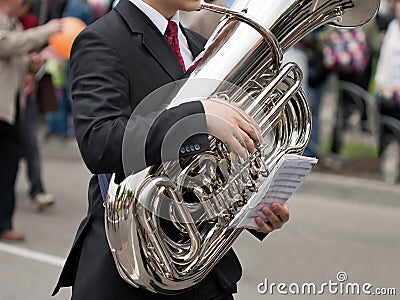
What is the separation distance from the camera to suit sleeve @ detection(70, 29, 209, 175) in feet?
7.08

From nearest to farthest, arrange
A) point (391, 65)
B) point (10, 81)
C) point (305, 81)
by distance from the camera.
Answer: point (10, 81)
point (391, 65)
point (305, 81)

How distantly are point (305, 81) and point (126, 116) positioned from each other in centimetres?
652

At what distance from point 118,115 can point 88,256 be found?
42 centimetres

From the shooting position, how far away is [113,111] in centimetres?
221

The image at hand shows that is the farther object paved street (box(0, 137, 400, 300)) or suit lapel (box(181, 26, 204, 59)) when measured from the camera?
paved street (box(0, 137, 400, 300))

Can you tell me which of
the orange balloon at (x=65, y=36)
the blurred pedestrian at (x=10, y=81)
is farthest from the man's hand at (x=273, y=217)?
the orange balloon at (x=65, y=36)

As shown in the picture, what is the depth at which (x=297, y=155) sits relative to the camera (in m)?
2.42

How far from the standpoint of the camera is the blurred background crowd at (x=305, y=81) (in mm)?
6172

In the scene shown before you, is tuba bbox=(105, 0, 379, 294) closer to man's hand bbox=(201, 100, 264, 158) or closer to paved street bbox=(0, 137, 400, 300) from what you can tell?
man's hand bbox=(201, 100, 264, 158)

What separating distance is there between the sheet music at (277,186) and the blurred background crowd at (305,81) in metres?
1.88

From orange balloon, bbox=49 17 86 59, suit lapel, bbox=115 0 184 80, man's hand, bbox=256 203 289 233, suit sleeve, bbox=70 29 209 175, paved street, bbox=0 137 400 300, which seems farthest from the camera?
orange balloon, bbox=49 17 86 59

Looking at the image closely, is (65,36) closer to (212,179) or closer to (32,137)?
(32,137)

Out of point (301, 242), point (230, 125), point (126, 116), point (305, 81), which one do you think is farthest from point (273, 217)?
point (305, 81)

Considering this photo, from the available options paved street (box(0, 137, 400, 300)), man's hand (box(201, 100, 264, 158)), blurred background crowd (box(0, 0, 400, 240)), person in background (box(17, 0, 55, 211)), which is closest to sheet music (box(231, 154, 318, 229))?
man's hand (box(201, 100, 264, 158))
